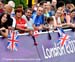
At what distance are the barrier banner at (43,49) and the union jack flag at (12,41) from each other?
0.08 m

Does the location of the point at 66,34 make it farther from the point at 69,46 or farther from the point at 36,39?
the point at 36,39

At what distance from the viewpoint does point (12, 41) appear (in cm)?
922

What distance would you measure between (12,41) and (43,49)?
4.67 feet

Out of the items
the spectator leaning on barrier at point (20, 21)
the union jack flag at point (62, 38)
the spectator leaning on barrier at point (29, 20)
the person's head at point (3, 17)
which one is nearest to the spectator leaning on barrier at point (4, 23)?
the person's head at point (3, 17)

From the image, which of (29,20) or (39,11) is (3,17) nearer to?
(29,20)

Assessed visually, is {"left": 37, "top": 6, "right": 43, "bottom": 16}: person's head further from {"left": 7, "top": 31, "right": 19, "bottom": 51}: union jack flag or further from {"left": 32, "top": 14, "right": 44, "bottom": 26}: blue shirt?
{"left": 7, "top": 31, "right": 19, "bottom": 51}: union jack flag

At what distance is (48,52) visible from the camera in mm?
10477

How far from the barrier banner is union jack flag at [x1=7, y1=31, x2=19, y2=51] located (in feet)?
0.26

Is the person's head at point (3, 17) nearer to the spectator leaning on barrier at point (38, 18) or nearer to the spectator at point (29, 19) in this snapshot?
the spectator at point (29, 19)

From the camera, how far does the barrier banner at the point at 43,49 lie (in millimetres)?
9242

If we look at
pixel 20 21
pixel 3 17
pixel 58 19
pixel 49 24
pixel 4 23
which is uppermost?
pixel 3 17

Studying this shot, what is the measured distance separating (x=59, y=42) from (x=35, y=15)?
1048mm

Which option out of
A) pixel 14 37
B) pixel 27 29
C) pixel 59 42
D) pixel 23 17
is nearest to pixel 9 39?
pixel 14 37

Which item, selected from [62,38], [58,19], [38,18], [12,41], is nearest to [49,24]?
[38,18]
